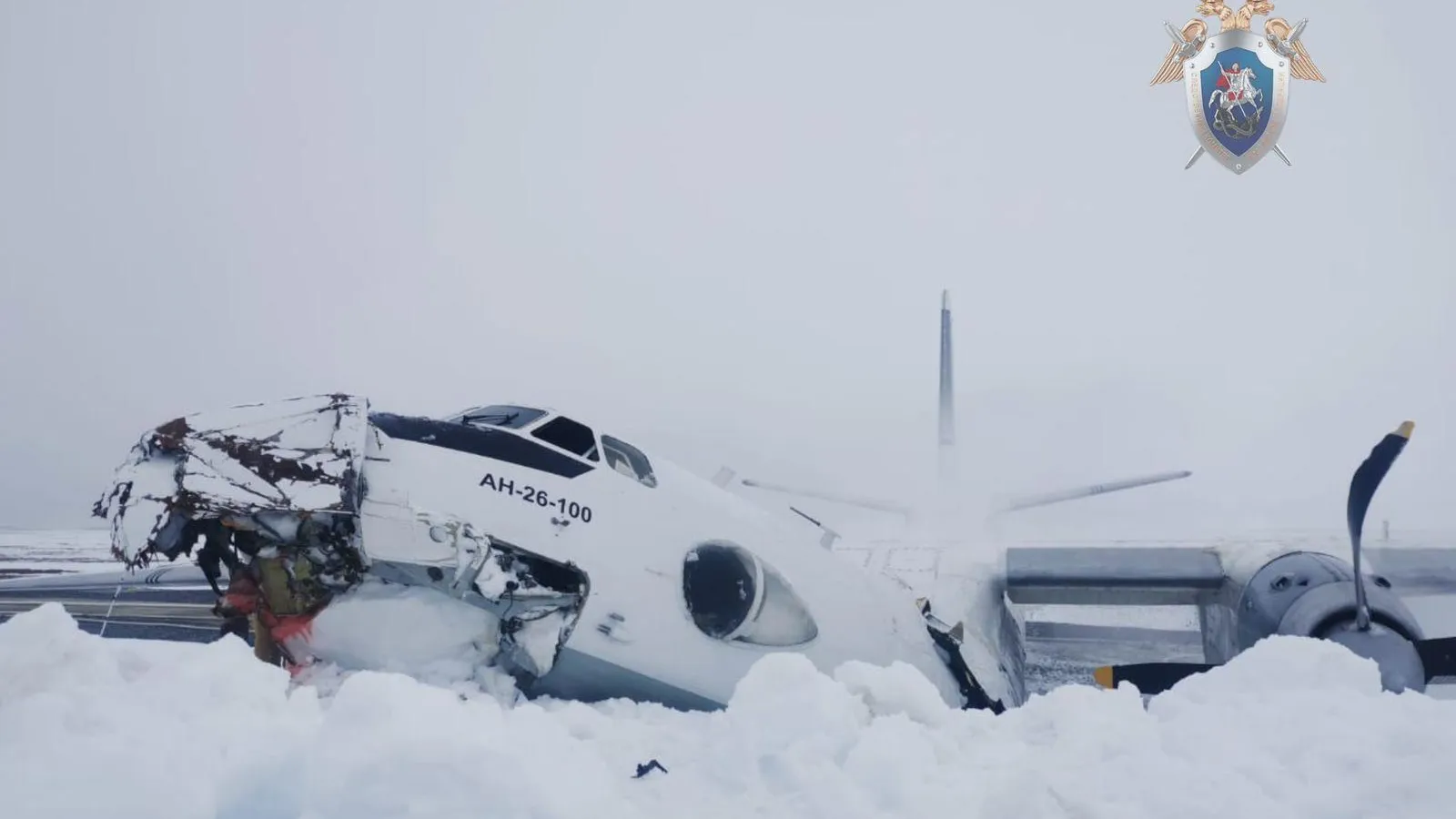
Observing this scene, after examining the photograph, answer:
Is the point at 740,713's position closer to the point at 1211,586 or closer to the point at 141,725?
the point at 141,725

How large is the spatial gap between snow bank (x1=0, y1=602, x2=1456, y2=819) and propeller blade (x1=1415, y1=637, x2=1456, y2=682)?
6662mm

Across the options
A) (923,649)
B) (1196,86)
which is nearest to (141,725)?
(923,649)

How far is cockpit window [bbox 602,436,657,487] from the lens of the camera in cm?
823

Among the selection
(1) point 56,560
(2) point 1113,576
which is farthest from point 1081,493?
(1) point 56,560

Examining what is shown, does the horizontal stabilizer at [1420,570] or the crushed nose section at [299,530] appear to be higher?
the crushed nose section at [299,530]

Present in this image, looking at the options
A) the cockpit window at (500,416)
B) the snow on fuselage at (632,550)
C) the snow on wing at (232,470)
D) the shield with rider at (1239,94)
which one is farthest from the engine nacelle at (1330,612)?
the snow on wing at (232,470)

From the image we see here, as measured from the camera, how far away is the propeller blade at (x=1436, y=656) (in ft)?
31.1

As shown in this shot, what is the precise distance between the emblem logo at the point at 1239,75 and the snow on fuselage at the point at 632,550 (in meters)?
10.6

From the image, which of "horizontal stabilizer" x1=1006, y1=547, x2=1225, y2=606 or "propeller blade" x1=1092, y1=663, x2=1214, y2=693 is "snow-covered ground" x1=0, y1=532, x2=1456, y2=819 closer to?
"propeller blade" x1=1092, y1=663, x2=1214, y2=693

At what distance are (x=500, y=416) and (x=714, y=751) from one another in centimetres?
472

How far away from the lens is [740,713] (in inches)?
169

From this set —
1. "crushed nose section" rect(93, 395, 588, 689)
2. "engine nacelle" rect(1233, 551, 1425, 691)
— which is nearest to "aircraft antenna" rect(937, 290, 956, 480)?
"engine nacelle" rect(1233, 551, 1425, 691)

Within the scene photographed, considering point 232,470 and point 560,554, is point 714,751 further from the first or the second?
point 232,470

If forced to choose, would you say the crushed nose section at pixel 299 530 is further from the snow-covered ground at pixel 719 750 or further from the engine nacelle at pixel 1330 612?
the engine nacelle at pixel 1330 612
